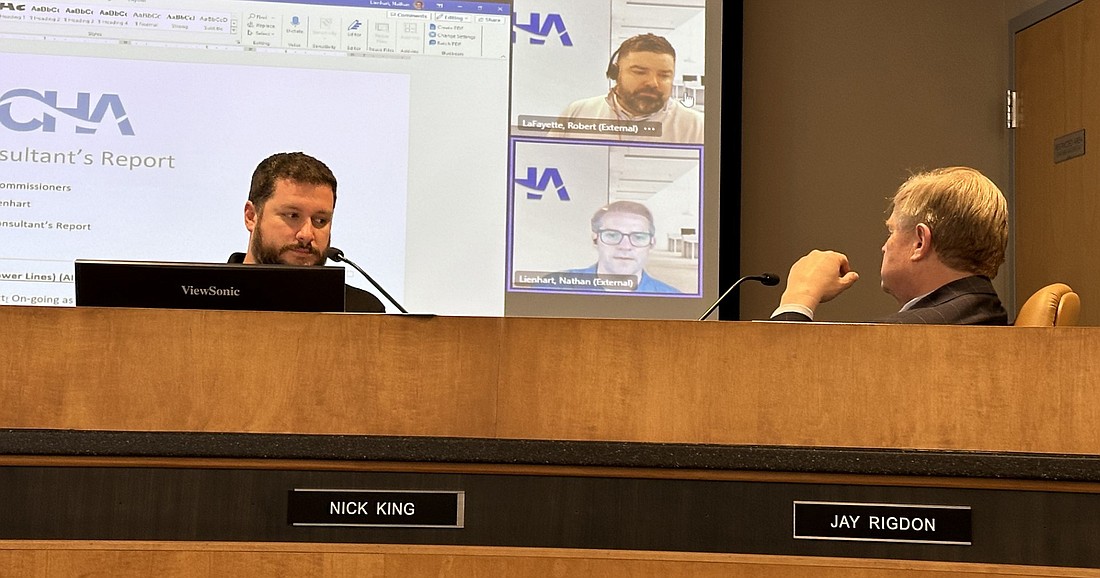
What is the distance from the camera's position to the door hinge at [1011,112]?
3.46 m

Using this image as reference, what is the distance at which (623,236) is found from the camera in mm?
3104

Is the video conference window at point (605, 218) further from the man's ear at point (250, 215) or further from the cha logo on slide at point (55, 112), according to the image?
the cha logo on slide at point (55, 112)

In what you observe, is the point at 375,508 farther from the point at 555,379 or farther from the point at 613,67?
the point at 613,67

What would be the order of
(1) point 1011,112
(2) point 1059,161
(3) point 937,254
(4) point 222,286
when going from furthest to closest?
1. (1) point 1011,112
2. (2) point 1059,161
3. (3) point 937,254
4. (4) point 222,286

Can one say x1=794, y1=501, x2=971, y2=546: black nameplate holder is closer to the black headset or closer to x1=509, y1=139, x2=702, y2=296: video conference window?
x1=509, y1=139, x2=702, y2=296: video conference window

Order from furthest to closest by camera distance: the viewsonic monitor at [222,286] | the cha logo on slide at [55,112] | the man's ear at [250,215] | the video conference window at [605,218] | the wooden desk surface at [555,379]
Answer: the video conference window at [605,218] → the cha logo on slide at [55,112] → the man's ear at [250,215] → the viewsonic monitor at [222,286] → the wooden desk surface at [555,379]

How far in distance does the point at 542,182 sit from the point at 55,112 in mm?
1267

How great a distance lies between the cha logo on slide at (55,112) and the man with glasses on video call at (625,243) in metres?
1.26

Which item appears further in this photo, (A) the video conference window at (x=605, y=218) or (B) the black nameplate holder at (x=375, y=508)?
(A) the video conference window at (x=605, y=218)

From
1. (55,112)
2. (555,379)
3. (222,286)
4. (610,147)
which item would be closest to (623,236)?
(610,147)

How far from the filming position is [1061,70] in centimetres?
331

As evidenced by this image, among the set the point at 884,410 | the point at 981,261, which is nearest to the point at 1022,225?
the point at 981,261

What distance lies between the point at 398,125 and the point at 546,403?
1983 millimetres

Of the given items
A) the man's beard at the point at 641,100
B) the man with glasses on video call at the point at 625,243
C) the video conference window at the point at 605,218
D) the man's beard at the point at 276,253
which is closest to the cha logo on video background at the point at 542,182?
the video conference window at the point at 605,218
